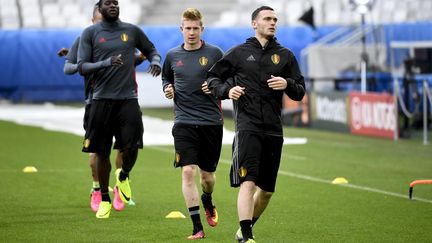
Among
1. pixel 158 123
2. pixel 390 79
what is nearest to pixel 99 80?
pixel 158 123

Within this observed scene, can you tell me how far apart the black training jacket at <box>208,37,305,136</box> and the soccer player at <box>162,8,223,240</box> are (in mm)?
1033

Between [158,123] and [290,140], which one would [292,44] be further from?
[290,140]

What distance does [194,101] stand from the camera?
1070cm

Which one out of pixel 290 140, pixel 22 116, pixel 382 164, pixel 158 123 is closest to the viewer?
pixel 382 164

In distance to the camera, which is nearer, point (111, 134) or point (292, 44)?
point (111, 134)

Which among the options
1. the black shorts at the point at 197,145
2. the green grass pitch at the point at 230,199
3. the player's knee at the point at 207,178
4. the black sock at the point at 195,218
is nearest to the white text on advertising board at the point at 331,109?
the green grass pitch at the point at 230,199

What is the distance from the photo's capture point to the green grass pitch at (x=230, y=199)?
10.6m

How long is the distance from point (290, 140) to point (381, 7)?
1760 cm

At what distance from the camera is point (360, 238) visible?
1021 cm

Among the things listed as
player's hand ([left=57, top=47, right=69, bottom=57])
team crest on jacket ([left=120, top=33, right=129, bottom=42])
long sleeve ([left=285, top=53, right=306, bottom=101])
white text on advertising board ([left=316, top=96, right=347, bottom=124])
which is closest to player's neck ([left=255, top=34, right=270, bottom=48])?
long sleeve ([left=285, top=53, right=306, bottom=101])

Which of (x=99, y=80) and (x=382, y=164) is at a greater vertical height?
(x=99, y=80)

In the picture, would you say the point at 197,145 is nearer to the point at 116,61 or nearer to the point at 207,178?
the point at 207,178

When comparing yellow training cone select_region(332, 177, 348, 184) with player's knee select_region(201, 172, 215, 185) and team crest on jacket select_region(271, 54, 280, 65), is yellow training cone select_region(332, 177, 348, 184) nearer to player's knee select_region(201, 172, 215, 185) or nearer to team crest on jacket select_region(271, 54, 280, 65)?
player's knee select_region(201, 172, 215, 185)

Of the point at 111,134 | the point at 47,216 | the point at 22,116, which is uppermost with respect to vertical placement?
the point at 111,134
